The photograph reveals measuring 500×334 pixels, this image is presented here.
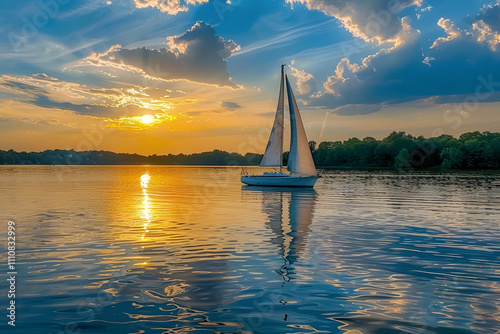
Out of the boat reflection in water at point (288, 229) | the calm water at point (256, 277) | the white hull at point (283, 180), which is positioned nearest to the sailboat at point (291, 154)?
the white hull at point (283, 180)

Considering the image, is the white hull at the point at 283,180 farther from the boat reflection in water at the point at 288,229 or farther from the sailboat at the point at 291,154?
the boat reflection in water at the point at 288,229

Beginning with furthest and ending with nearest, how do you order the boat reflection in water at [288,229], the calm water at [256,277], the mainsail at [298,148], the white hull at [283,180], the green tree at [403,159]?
1. the green tree at [403,159]
2. the white hull at [283,180]
3. the mainsail at [298,148]
4. the boat reflection in water at [288,229]
5. the calm water at [256,277]

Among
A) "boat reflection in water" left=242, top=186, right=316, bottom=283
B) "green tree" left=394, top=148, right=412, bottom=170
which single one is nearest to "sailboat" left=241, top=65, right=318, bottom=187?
"boat reflection in water" left=242, top=186, right=316, bottom=283

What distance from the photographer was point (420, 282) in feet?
43.7

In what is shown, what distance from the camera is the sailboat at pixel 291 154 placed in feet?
210

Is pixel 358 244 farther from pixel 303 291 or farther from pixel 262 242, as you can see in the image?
pixel 303 291

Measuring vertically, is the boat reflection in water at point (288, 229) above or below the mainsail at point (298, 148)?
below

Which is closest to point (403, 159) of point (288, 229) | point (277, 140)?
point (277, 140)

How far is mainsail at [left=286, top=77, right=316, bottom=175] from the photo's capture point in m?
63.9

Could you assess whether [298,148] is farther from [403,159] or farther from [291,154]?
[403,159]

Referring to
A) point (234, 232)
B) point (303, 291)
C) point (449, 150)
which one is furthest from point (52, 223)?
point (449, 150)

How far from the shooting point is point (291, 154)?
64.2m

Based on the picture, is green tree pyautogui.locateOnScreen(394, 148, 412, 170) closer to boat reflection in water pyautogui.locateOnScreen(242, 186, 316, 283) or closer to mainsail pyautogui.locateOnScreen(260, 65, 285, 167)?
mainsail pyautogui.locateOnScreen(260, 65, 285, 167)

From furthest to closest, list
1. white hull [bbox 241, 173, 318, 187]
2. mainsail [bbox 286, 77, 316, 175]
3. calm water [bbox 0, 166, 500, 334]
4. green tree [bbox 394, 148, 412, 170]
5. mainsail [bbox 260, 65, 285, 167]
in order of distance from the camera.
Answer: green tree [bbox 394, 148, 412, 170] < mainsail [bbox 260, 65, 285, 167] < white hull [bbox 241, 173, 318, 187] < mainsail [bbox 286, 77, 316, 175] < calm water [bbox 0, 166, 500, 334]
